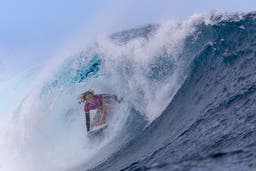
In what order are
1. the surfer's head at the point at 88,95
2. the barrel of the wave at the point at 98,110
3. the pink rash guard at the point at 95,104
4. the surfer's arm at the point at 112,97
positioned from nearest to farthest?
the barrel of the wave at the point at 98,110, the surfer's arm at the point at 112,97, the pink rash guard at the point at 95,104, the surfer's head at the point at 88,95

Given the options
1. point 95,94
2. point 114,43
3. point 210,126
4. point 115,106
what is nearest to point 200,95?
point 210,126

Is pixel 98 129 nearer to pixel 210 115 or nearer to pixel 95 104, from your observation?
pixel 95 104

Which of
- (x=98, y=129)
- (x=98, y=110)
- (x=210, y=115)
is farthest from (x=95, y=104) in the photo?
(x=210, y=115)

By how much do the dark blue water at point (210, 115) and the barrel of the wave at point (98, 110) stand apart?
2.61 metres

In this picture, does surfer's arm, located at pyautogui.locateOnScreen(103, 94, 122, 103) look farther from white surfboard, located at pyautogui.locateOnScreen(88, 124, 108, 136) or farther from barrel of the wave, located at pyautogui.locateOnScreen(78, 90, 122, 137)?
white surfboard, located at pyautogui.locateOnScreen(88, 124, 108, 136)

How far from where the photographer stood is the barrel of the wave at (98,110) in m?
18.6

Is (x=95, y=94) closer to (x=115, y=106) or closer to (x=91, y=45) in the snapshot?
(x=115, y=106)

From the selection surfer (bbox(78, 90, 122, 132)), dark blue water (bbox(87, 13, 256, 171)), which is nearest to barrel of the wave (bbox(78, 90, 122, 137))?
surfer (bbox(78, 90, 122, 132))

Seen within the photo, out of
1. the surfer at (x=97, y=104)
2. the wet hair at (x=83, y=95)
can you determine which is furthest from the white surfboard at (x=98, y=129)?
the wet hair at (x=83, y=95)

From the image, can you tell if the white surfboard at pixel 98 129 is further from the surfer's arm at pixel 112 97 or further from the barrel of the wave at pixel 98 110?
the surfer's arm at pixel 112 97

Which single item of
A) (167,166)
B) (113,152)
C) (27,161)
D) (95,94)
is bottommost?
(167,166)

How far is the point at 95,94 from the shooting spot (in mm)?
19656

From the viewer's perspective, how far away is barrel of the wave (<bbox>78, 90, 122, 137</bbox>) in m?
18.6

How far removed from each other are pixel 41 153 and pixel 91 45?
5565 mm
